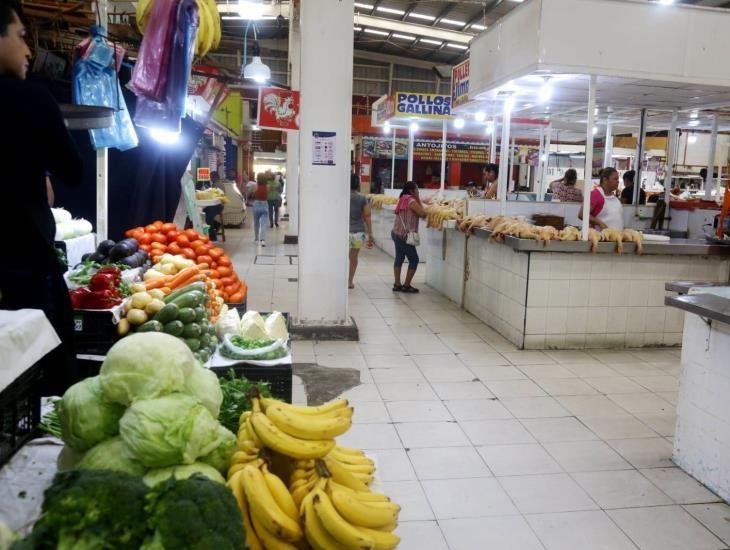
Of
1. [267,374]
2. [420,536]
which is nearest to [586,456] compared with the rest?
[420,536]

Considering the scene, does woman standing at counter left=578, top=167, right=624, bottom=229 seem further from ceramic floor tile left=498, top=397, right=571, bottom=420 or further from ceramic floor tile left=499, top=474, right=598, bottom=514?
ceramic floor tile left=499, top=474, right=598, bottom=514

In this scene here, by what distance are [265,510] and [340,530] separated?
22 cm

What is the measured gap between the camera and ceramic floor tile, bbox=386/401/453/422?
4527 millimetres

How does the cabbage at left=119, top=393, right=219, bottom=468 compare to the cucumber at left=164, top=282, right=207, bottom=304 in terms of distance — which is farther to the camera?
the cucumber at left=164, top=282, right=207, bottom=304

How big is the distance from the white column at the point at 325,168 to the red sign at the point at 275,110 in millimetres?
3954

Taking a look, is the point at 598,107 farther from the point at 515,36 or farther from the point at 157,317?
the point at 157,317

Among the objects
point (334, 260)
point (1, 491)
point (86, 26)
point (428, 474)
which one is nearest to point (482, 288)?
point (334, 260)

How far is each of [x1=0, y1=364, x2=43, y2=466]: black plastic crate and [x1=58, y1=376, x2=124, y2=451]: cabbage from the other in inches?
6.1

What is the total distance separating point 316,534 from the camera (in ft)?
5.49

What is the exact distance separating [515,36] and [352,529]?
5.75 m

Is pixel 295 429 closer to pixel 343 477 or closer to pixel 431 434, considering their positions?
pixel 343 477

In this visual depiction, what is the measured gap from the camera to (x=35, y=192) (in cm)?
256

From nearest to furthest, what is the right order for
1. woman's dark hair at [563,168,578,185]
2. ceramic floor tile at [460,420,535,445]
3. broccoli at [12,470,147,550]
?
broccoli at [12,470,147,550] → ceramic floor tile at [460,420,535,445] → woman's dark hair at [563,168,578,185]

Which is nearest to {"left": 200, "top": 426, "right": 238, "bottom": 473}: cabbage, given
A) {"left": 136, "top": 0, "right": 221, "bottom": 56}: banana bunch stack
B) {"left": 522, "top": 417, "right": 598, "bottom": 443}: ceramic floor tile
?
{"left": 522, "top": 417, "right": 598, "bottom": 443}: ceramic floor tile
